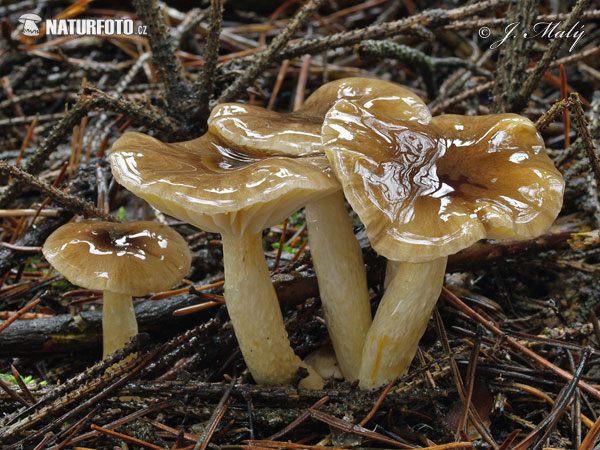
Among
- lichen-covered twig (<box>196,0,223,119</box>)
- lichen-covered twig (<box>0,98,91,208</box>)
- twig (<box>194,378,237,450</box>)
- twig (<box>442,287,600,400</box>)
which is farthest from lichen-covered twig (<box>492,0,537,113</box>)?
lichen-covered twig (<box>0,98,91,208</box>)

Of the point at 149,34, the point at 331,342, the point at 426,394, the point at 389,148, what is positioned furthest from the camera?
the point at 149,34

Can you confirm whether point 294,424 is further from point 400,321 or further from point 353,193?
point 353,193

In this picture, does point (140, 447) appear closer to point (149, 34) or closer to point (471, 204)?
point (471, 204)

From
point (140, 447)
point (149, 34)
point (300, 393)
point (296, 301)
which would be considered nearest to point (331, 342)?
point (296, 301)

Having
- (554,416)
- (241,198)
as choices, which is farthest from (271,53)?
(554,416)

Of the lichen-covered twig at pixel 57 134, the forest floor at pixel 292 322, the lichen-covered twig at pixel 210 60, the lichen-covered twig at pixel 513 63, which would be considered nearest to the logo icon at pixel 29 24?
the forest floor at pixel 292 322

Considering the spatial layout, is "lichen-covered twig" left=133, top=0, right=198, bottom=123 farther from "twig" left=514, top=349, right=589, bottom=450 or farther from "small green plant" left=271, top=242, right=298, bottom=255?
"twig" left=514, top=349, right=589, bottom=450
